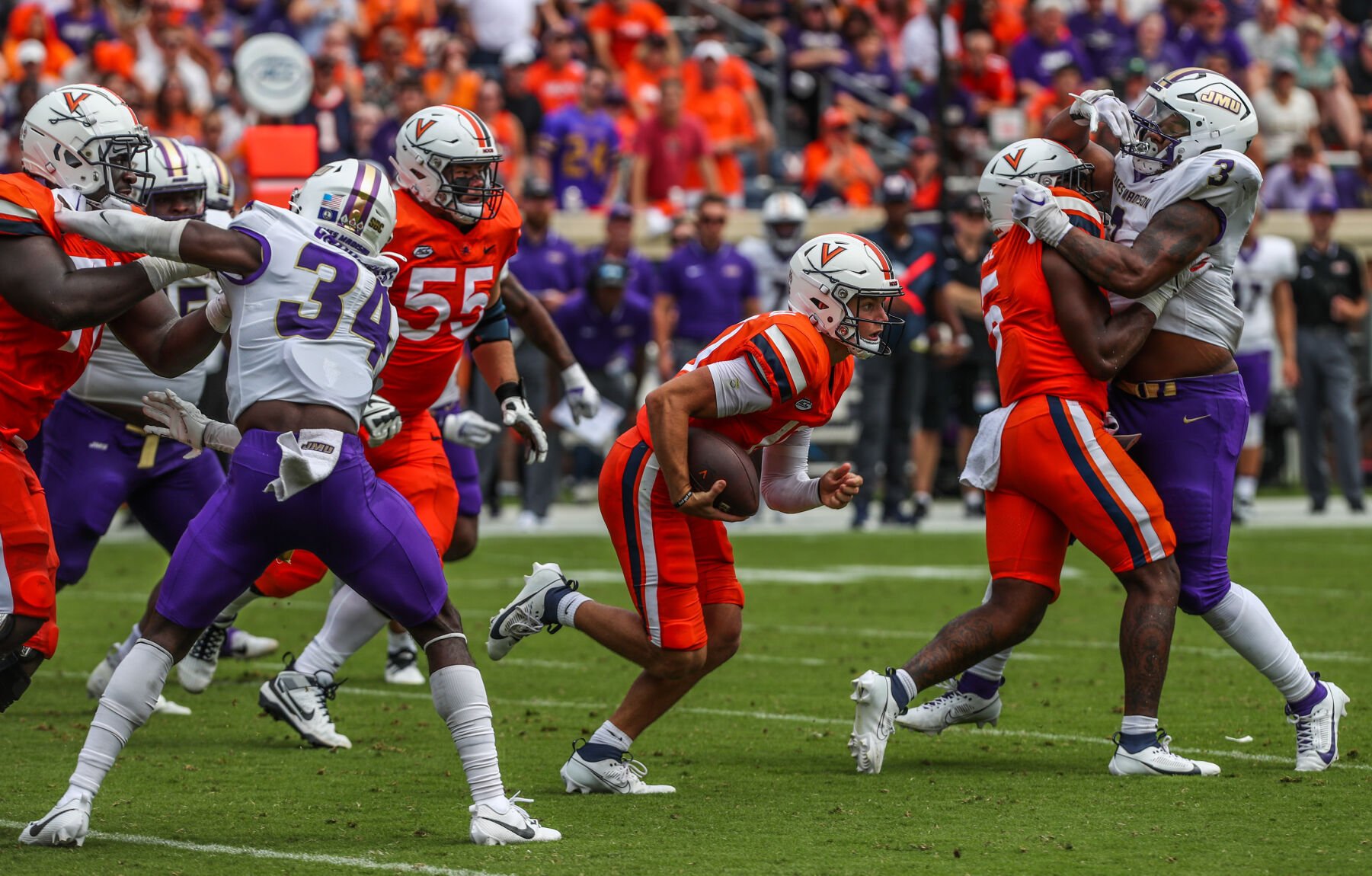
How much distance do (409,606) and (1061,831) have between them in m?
1.74

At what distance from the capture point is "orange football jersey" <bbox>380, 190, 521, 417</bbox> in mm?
6418

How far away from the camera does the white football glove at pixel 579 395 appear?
7.33 metres

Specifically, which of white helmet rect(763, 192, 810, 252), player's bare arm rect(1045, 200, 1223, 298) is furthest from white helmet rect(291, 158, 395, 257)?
white helmet rect(763, 192, 810, 252)

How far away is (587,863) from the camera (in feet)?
14.6

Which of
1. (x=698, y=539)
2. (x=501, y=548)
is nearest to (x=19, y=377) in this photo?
(x=698, y=539)

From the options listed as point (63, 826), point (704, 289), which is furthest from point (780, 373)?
point (704, 289)

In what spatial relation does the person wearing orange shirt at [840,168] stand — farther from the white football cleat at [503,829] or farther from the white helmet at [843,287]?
the white football cleat at [503,829]

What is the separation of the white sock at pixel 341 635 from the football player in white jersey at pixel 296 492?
1.56 meters

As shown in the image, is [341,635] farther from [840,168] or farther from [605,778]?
[840,168]

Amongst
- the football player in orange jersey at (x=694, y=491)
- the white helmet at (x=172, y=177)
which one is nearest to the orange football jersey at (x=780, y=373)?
the football player in orange jersey at (x=694, y=491)

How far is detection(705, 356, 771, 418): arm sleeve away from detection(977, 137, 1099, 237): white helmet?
108 centimetres

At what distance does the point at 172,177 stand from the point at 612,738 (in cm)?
294

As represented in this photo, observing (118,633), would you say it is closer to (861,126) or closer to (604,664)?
(604,664)

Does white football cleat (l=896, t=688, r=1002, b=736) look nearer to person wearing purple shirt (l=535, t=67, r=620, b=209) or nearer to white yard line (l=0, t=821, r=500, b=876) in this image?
white yard line (l=0, t=821, r=500, b=876)
